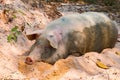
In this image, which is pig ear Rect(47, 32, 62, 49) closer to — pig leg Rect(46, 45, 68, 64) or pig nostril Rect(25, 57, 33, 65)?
pig leg Rect(46, 45, 68, 64)

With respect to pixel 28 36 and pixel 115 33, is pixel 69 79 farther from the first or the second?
pixel 115 33

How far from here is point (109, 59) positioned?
497cm

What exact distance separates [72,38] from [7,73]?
115cm

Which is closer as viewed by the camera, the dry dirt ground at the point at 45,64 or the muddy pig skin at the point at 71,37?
the dry dirt ground at the point at 45,64

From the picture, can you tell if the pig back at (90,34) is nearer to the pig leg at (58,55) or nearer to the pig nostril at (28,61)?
the pig leg at (58,55)

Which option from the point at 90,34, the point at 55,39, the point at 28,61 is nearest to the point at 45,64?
the point at 28,61

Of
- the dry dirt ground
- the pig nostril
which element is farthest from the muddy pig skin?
the dry dirt ground

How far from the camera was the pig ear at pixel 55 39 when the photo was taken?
454 centimetres

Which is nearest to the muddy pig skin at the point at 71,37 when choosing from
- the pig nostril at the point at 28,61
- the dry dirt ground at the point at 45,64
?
the pig nostril at the point at 28,61

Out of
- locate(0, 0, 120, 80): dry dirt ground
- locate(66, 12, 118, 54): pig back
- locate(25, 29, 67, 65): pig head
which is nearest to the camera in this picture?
locate(0, 0, 120, 80): dry dirt ground

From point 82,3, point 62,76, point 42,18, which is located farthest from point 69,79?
point 82,3

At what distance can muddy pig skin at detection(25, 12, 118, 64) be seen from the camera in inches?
179

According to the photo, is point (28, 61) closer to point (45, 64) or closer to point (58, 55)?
point (45, 64)

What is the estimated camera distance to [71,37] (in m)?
4.77
